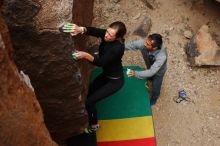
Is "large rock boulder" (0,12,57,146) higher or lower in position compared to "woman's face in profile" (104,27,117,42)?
lower

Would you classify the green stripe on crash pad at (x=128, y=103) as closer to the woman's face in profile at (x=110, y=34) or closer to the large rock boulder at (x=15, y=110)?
the woman's face in profile at (x=110, y=34)

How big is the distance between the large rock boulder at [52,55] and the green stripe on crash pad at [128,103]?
0.93 m

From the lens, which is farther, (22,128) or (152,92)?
(152,92)

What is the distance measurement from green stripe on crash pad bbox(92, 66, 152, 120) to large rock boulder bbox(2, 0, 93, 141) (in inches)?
36.6

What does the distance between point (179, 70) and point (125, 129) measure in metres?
1.60

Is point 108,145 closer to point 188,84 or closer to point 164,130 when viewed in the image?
point 164,130

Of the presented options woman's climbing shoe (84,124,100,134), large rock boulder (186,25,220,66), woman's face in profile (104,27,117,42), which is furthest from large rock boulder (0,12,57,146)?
large rock boulder (186,25,220,66)

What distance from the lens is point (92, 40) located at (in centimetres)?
805

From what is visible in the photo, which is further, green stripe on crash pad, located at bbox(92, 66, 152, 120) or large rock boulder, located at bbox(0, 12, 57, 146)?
green stripe on crash pad, located at bbox(92, 66, 152, 120)

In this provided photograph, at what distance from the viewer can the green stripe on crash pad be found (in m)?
7.36

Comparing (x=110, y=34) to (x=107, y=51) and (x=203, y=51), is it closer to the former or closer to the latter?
(x=107, y=51)

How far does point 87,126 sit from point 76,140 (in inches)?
21.2

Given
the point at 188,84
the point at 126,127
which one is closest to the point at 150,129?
the point at 126,127

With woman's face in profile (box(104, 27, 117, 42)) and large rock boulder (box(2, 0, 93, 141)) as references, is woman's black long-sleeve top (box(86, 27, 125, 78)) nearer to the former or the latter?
woman's face in profile (box(104, 27, 117, 42))
